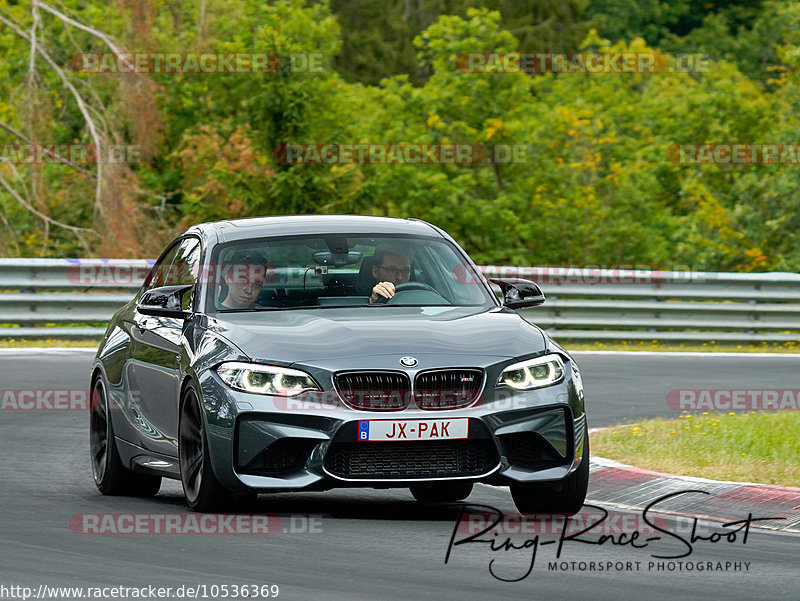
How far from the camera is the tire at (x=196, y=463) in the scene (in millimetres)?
8367

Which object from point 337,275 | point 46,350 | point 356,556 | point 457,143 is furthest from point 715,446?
point 457,143

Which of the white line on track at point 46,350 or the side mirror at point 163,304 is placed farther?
the white line on track at point 46,350

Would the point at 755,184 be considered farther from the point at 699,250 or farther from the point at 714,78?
the point at 714,78

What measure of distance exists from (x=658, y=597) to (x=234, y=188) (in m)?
35.1

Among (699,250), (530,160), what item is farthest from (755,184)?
Result: (530,160)

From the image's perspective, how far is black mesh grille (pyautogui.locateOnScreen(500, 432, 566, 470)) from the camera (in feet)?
27.3

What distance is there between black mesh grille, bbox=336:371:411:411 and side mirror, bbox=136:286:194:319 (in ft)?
4.72

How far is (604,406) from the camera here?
15.2 metres

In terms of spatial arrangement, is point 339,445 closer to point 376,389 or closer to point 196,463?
point 376,389

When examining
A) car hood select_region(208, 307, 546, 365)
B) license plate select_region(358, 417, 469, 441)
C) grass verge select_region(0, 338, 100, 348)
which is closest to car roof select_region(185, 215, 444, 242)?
car hood select_region(208, 307, 546, 365)

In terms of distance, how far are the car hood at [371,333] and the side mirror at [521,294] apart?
0.56 m

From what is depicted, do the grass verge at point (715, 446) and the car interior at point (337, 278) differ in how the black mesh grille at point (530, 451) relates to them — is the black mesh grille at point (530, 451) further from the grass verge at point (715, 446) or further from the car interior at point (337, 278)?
the grass verge at point (715, 446)

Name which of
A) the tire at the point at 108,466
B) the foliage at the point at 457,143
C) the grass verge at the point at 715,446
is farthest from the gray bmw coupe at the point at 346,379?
the foliage at the point at 457,143

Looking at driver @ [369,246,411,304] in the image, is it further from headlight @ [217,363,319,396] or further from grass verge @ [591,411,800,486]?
grass verge @ [591,411,800,486]
